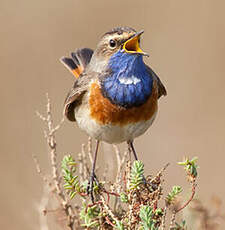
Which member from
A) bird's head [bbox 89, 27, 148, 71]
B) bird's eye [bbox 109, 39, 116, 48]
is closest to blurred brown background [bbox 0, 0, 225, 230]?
bird's head [bbox 89, 27, 148, 71]

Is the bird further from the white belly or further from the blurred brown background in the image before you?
the blurred brown background

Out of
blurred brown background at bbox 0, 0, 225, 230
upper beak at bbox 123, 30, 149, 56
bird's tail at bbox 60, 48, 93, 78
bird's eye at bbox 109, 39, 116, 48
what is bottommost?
upper beak at bbox 123, 30, 149, 56

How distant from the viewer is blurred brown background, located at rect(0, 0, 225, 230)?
7.86 m

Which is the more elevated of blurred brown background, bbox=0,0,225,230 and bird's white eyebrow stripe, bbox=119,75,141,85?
blurred brown background, bbox=0,0,225,230

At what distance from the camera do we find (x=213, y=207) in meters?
3.94

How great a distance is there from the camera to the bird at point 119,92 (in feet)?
14.4

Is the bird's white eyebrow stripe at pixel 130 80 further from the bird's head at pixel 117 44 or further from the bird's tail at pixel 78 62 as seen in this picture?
the bird's tail at pixel 78 62

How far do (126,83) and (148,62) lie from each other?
474 centimetres

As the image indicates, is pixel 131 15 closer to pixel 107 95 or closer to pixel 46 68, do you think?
pixel 46 68

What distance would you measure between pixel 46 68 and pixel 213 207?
540cm

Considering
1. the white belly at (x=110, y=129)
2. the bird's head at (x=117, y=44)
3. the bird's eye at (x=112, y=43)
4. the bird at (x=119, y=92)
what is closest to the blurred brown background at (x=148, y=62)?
the white belly at (x=110, y=129)

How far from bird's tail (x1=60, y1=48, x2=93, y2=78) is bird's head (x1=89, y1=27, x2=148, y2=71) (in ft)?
3.48

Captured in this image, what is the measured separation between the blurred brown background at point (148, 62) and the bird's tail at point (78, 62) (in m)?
2.02

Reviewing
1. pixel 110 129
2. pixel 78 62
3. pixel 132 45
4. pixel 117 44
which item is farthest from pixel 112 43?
pixel 78 62
